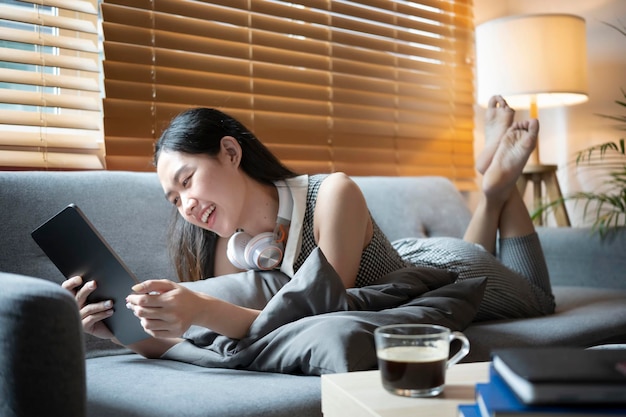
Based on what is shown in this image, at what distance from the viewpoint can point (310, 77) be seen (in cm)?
260

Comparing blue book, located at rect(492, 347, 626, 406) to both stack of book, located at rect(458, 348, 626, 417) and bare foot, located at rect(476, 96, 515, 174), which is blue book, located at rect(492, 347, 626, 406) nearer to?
stack of book, located at rect(458, 348, 626, 417)

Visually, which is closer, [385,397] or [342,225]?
[385,397]

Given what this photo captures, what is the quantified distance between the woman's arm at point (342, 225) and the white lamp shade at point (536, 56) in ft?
4.54

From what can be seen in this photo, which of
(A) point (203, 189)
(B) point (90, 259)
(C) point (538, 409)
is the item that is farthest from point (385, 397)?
(A) point (203, 189)

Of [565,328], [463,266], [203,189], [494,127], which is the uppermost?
[494,127]

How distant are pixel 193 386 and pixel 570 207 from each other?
8.42 ft

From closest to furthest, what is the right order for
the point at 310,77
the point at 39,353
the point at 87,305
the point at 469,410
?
the point at 469,410 → the point at 39,353 → the point at 87,305 → the point at 310,77

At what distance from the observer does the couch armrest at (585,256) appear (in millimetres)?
2264

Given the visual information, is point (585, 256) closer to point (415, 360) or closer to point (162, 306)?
point (162, 306)

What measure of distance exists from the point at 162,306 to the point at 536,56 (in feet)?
6.57

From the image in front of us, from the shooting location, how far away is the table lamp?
270cm

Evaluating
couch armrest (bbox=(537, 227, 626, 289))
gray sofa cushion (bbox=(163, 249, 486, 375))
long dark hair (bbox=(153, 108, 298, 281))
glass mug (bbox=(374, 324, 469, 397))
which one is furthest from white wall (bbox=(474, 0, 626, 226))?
glass mug (bbox=(374, 324, 469, 397))

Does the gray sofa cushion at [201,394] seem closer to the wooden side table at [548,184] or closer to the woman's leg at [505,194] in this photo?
the woman's leg at [505,194]

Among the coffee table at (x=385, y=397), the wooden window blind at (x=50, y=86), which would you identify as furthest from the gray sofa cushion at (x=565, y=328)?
the wooden window blind at (x=50, y=86)
